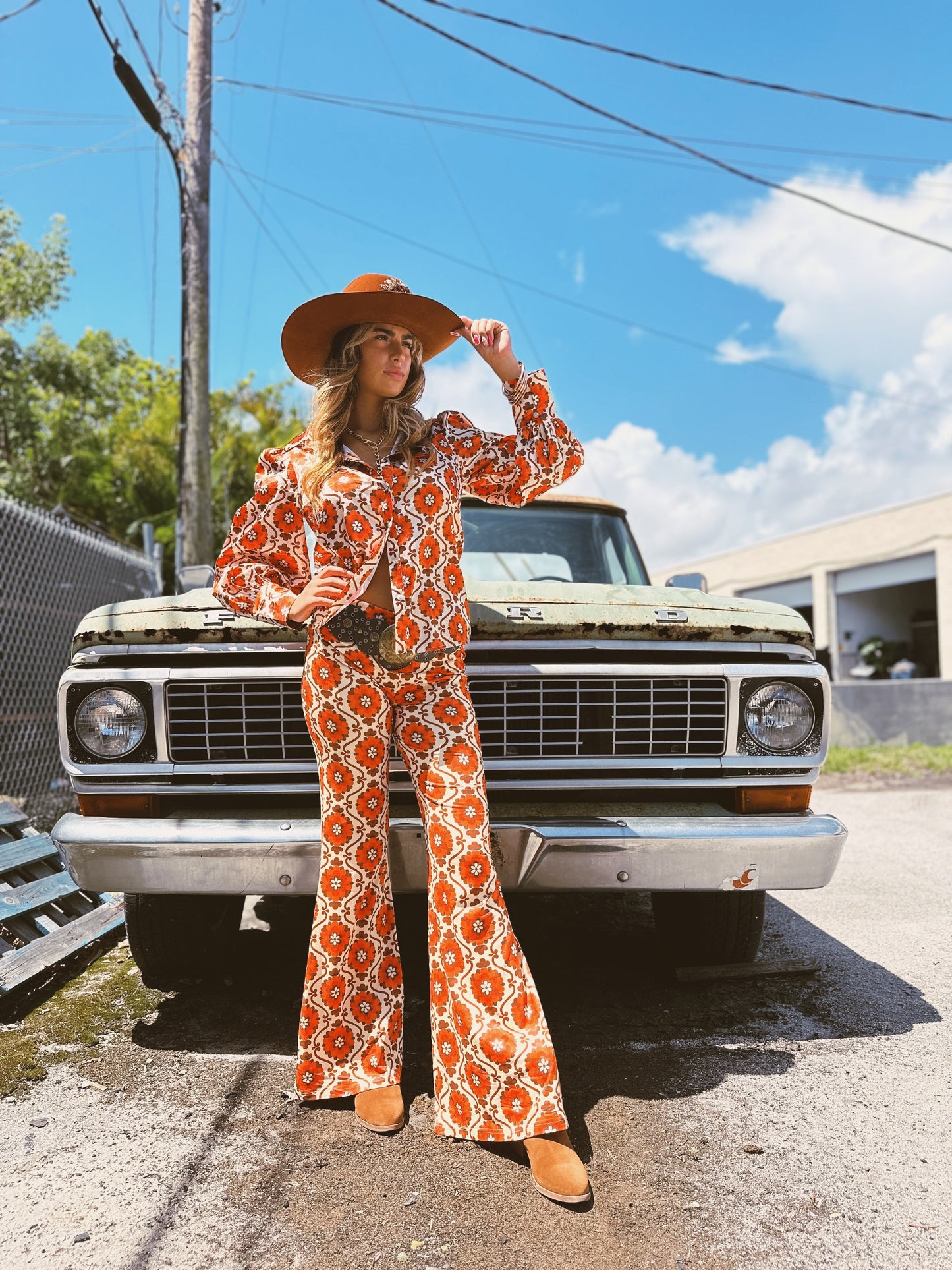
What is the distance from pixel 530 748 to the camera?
2775 mm

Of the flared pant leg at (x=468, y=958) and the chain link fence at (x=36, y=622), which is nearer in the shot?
the flared pant leg at (x=468, y=958)

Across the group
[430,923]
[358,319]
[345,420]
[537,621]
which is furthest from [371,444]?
[430,923]

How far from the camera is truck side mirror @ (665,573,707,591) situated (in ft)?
12.4

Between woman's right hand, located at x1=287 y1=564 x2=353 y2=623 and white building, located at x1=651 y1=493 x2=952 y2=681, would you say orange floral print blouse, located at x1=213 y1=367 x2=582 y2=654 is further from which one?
white building, located at x1=651 y1=493 x2=952 y2=681

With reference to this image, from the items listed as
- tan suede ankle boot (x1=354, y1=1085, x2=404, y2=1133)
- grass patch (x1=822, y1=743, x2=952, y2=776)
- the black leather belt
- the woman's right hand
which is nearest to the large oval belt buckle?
the black leather belt

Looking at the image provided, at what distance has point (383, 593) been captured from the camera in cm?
229

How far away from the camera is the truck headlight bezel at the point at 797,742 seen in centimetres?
276

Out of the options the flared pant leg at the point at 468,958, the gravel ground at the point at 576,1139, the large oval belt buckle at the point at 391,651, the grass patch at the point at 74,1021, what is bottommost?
the gravel ground at the point at 576,1139

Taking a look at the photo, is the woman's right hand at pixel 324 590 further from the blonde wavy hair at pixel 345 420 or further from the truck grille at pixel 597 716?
the truck grille at pixel 597 716

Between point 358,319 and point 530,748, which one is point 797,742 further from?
point 358,319

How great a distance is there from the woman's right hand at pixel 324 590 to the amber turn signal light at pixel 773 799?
132cm

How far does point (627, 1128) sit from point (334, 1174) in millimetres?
681

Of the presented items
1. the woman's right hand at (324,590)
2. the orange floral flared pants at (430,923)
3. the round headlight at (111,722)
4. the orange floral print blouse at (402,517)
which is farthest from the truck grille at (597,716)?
the round headlight at (111,722)

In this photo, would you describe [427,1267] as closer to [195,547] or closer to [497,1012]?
[497,1012]
